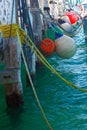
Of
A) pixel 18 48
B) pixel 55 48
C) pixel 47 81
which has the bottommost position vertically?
pixel 47 81

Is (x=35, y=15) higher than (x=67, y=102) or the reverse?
higher

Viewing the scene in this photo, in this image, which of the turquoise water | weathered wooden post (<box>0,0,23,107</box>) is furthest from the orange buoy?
weathered wooden post (<box>0,0,23,107</box>)

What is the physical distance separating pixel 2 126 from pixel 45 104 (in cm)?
154

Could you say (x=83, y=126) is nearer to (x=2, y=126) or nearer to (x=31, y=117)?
(x=31, y=117)

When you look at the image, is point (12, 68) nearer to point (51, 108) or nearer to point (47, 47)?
point (51, 108)

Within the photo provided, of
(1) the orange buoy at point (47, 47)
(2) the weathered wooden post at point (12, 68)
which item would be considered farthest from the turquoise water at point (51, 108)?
(1) the orange buoy at point (47, 47)

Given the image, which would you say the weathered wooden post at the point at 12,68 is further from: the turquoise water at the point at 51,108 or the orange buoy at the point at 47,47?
the orange buoy at the point at 47,47

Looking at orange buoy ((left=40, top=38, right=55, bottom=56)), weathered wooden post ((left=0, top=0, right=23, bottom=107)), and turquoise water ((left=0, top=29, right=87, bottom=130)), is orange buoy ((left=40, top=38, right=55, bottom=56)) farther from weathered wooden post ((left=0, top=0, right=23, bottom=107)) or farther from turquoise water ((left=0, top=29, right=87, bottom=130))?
weathered wooden post ((left=0, top=0, right=23, bottom=107))

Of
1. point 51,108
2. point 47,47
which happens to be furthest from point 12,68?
point 47,47

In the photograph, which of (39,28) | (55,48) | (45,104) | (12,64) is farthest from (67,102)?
(39,28)

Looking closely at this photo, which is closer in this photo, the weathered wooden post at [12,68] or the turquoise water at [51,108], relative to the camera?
the turquoise water at [51,108]

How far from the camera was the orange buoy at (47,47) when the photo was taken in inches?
393

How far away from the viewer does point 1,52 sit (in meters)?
7.58

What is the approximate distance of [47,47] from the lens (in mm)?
10070
